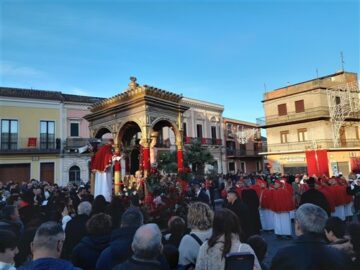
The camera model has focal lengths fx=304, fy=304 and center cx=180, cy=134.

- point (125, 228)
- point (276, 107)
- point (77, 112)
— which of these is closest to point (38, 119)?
point (77, 112)

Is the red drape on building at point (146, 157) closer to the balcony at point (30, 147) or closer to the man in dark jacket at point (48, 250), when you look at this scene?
the man in dark jacket at point (48, 250)

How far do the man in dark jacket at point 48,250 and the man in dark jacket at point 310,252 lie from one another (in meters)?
1.60

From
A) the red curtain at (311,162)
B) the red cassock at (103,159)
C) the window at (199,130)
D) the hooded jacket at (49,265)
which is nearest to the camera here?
the hooded jacket at (49,265)

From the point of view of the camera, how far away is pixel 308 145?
29.5m

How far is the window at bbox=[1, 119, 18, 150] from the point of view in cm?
2550

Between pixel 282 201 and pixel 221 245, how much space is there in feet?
23.1

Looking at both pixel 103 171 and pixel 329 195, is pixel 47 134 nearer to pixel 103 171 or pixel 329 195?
pixel 103 171

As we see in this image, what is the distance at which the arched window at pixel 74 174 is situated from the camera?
90.6 ft

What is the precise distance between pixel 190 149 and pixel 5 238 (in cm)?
2314

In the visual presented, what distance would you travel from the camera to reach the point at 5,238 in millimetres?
2547

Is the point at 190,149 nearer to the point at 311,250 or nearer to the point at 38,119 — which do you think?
the point at 38,119

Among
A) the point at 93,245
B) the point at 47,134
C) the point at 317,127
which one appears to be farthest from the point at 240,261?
the point at 317,127

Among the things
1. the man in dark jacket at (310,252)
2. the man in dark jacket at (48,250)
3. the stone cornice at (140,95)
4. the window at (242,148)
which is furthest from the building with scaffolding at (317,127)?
the man in dark jacket at (48,250)

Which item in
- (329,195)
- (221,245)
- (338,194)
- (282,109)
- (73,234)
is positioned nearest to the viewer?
(221,245)
